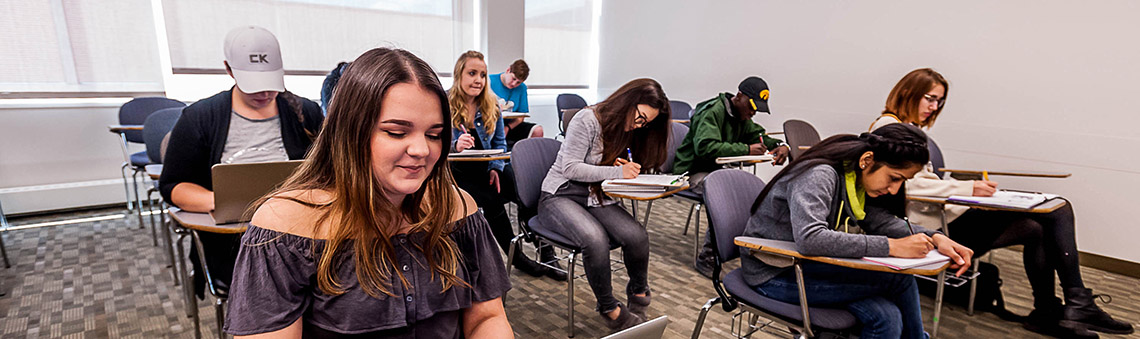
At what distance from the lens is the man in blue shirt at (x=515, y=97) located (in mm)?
4152

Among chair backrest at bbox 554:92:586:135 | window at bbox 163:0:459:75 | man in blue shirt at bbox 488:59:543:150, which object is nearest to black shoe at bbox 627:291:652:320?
man in blue shirt at bbox 488:59:543:150

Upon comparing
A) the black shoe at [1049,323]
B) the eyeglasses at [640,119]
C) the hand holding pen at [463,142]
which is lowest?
the black shoe at [1049,323]

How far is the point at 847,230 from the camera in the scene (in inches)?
63.7

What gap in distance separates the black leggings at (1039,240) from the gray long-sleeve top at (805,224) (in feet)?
4.18

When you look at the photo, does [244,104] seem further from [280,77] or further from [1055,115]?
[1055,115]

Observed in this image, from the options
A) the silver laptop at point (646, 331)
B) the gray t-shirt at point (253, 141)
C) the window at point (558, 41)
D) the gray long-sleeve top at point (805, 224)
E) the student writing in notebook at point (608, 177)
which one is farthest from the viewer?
the window at point (558, 41)

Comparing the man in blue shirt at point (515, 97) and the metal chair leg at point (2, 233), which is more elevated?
the man in blue shirt at point (515, 97)

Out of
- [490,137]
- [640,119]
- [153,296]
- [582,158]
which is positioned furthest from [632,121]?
[153,296]

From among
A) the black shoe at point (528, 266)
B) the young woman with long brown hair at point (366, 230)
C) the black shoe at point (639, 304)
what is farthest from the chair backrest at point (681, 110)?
the young woman with long brown hair at point (366, 230)

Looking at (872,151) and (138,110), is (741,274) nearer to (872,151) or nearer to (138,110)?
(872,151)

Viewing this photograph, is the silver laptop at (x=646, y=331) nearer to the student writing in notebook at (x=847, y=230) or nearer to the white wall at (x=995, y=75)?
the student writing in notebook at (x=847, y=230)

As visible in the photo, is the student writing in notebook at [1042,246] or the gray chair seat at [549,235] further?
the student writing in notebook at [1042,246]

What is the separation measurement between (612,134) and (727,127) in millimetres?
1098

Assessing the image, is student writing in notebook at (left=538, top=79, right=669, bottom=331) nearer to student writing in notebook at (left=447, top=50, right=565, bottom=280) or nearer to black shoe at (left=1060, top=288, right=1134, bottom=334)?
student writing in notebook at (left=447, top=50, right=565, bottom=280)
